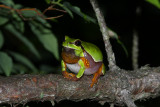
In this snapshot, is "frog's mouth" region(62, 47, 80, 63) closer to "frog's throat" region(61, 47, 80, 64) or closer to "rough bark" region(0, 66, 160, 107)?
"frog's throat" region(61, 47, 80, 64)

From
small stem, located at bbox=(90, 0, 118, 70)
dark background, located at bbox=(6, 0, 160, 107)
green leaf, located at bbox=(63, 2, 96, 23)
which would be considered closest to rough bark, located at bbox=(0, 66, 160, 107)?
small stem, located at bbox=(90, 0, 118, 70)

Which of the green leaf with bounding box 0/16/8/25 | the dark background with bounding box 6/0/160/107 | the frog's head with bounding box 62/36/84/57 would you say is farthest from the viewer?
the dark background with bounding box 6/0/160/107

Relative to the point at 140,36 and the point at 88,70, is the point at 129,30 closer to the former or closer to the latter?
the point at 140,36

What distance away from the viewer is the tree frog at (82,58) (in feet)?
8.31

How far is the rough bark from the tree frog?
0.09 metres

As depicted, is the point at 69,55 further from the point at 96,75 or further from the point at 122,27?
the point at 122,27

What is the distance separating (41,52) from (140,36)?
7.67 feet

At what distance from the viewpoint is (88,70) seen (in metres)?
2.68

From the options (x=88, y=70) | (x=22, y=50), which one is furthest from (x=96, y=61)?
(x=22, y=50)

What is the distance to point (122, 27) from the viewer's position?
18.6 ft

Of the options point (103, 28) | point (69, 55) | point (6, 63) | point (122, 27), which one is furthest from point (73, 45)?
point (122, 27)

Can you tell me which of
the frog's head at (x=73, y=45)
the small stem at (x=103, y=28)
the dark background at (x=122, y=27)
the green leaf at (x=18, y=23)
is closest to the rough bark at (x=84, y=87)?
the small stem at (x=103, y=28)

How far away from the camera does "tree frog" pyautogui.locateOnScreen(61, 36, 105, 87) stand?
2533mm

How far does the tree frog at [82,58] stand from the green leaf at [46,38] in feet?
1.08
